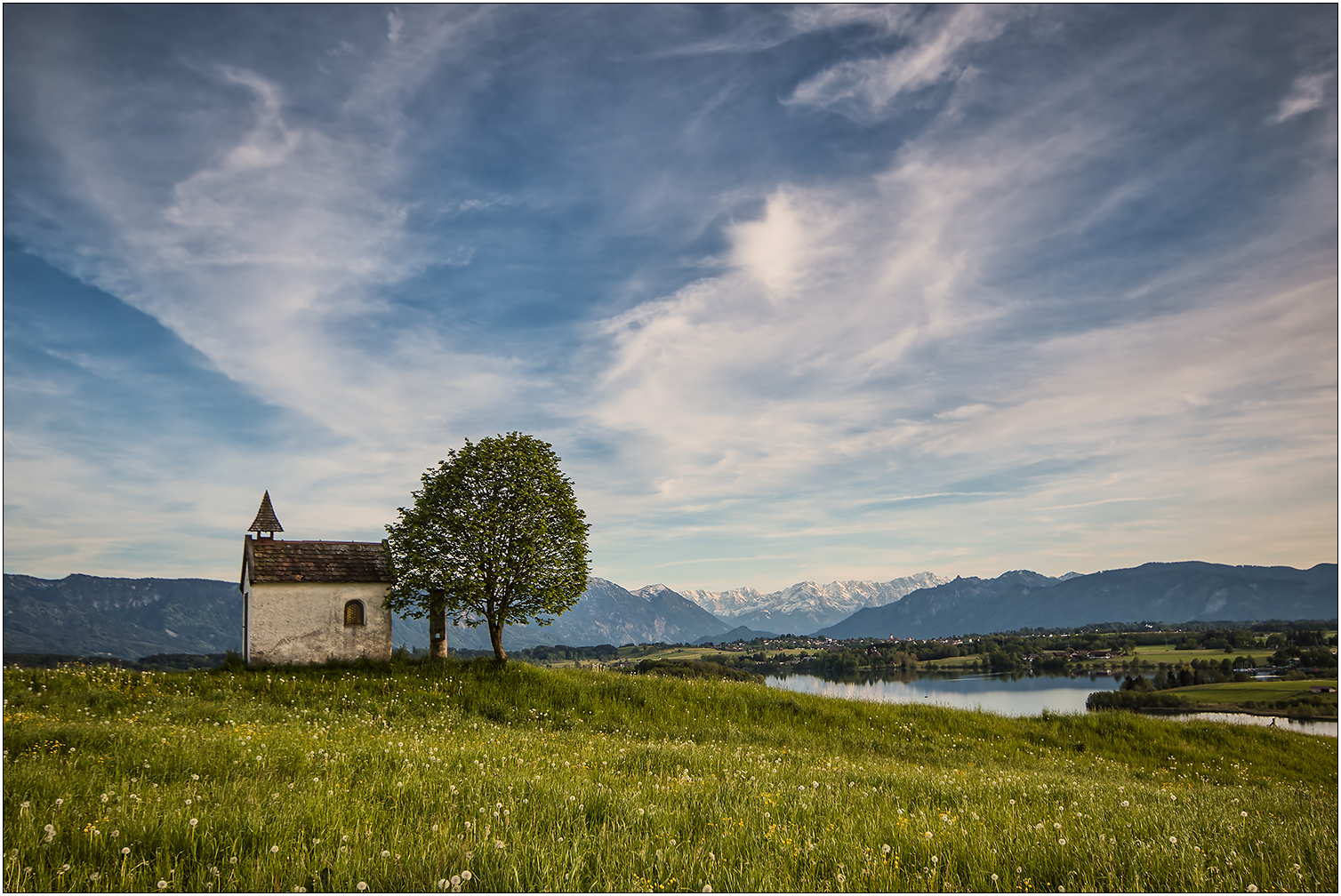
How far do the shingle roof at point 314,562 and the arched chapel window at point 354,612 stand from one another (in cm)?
130

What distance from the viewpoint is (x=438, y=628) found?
36.0 m

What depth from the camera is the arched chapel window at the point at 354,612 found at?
35594mm

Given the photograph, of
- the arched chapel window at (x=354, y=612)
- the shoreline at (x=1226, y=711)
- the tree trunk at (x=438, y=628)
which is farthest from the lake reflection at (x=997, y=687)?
the arched chapel window at (x=354, y=612)

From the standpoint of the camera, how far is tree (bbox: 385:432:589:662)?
33.2 m

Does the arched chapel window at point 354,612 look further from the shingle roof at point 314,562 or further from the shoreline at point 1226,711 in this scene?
the shoreline at point 1226,711

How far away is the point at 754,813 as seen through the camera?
7.79 metres

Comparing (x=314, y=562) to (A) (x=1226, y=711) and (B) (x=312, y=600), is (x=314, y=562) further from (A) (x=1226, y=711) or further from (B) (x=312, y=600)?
(A) (x=1226, y=711)

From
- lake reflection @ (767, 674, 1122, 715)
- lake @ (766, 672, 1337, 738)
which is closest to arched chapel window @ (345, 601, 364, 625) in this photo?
lake @ (766, 672, 1337, 738)

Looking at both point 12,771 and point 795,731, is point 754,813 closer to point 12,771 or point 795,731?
point 12,771

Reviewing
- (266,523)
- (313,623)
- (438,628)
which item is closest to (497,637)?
(438,628)

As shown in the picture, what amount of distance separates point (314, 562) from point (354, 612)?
11.8 ft

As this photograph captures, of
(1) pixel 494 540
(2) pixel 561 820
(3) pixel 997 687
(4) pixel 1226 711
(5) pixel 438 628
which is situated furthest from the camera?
(3) pixel 997 687

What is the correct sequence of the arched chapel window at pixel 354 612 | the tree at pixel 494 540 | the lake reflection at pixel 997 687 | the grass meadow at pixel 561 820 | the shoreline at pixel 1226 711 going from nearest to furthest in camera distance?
the grass meadow at pixel 561 820, the tree at pixel 494 540, the arched chapel window at pixel 354 612, the shoreline at pixel 1226 711, the lake reflection at pixel 997 687

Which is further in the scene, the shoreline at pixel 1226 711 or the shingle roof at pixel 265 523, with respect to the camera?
the shoreline at pixel 1226 711
